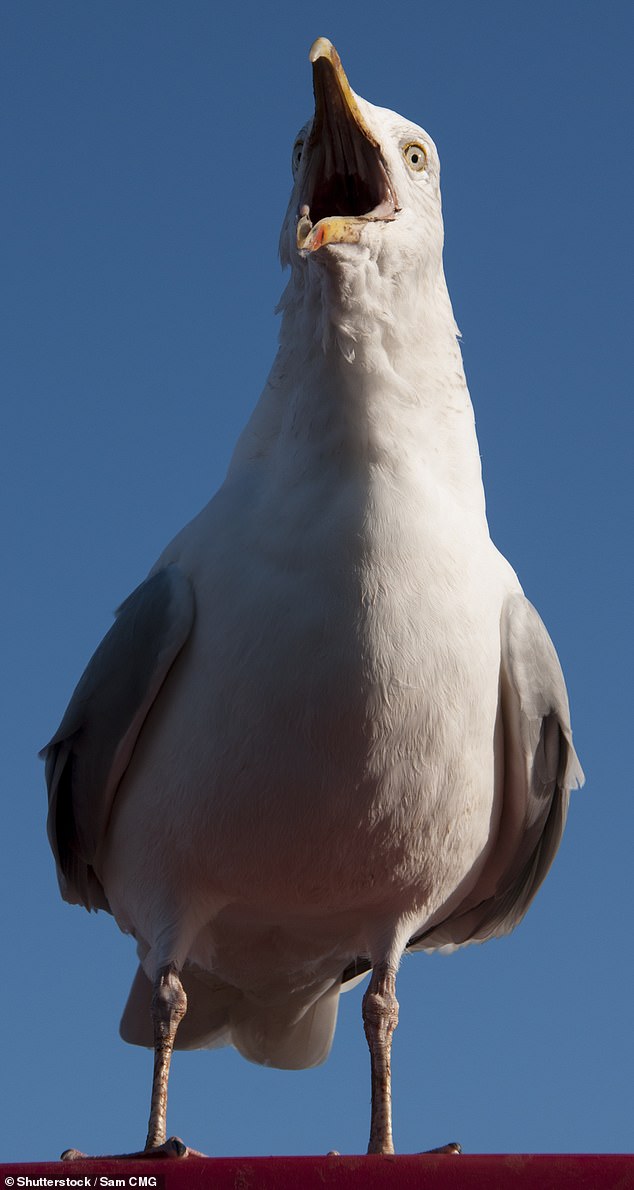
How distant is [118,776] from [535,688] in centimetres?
163

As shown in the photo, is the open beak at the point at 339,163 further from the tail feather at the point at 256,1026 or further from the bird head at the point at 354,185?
the tail feather at the point at 256,1026

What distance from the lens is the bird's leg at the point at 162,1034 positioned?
5.32 metres

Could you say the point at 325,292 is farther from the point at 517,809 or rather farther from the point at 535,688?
the point at 517,809

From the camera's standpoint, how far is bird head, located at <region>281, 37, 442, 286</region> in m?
5.60

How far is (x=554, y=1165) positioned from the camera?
13.1 feet

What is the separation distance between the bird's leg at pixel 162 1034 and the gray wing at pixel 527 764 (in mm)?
1498

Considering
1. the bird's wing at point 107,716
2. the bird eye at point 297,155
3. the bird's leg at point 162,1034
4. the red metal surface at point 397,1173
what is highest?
the bird eye at point 297,155

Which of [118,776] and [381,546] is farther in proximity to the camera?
[118,776]

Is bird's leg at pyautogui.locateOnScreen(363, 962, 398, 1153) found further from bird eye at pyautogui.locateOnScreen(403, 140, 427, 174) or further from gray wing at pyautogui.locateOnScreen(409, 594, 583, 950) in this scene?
bird eye at pyautogui.locateOnScreen(403, 140, 427, 174)

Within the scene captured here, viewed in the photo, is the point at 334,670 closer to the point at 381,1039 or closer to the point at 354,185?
the point at 381,1039

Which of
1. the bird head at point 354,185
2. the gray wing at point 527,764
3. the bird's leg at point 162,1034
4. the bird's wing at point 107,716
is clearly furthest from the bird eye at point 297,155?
the bird's leg at point 162,1034

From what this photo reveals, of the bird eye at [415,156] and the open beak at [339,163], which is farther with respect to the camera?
the bird eye at [415,156]

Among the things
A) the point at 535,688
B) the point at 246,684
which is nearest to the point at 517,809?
the point at 535,688

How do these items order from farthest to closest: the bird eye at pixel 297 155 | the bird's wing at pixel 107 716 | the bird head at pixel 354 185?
the bird eye at pixel 297 155, the bird's wing at pixel 107 716, the bird head at pixel 354 185
